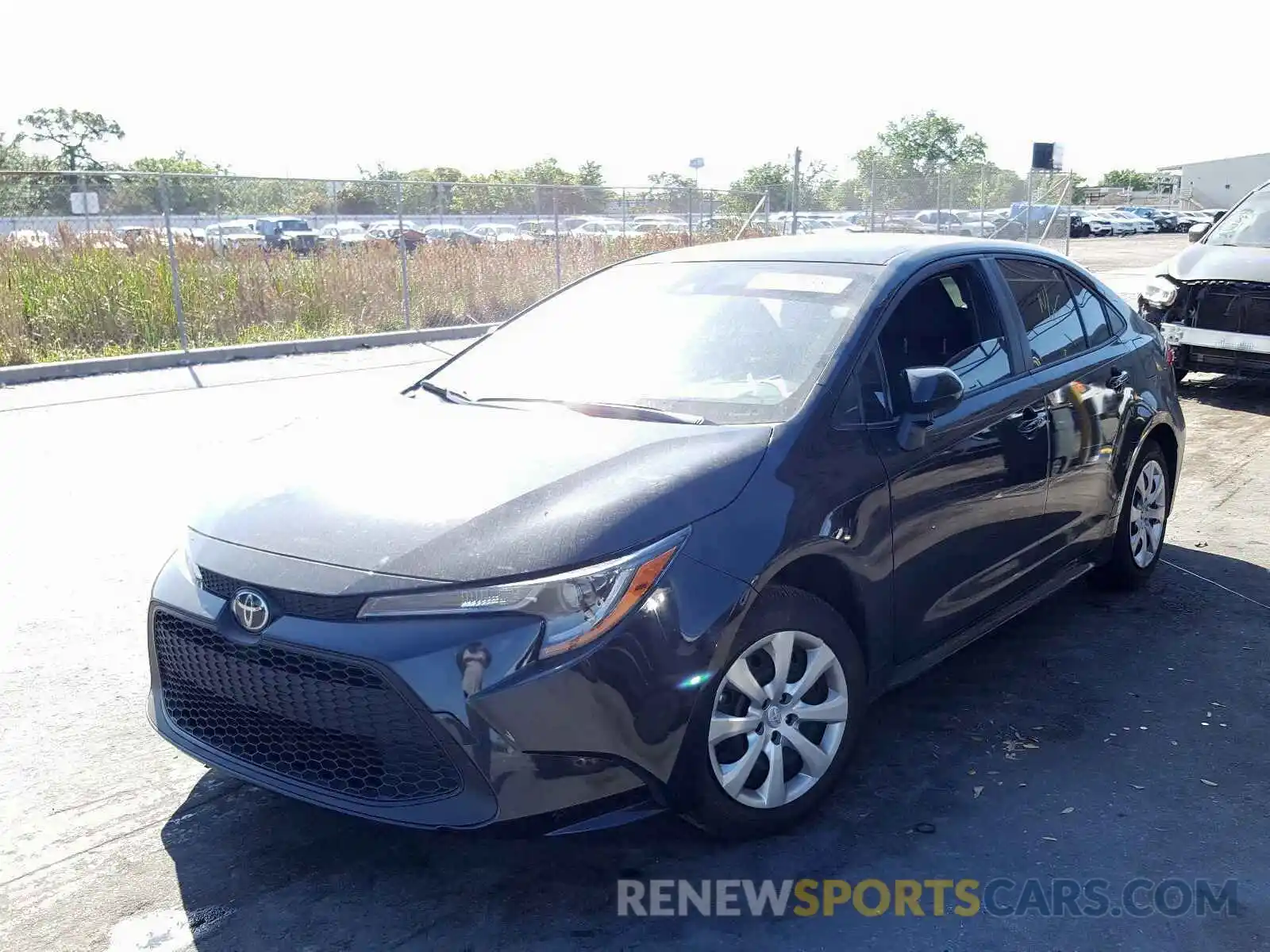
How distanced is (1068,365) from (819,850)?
2.33m

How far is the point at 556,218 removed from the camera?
698 inches

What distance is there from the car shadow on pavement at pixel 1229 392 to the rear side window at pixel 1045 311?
5.48 meters

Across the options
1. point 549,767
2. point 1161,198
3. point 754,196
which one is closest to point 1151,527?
point 549,767

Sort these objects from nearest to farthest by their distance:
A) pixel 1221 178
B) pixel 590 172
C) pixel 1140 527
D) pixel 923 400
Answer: pixel 923 400, pixel 1140 527, pixel 590 172, pixel 1221 178

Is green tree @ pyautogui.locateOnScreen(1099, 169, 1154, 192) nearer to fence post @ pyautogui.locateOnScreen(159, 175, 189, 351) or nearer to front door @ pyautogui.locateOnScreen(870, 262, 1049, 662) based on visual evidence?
fence post @ pyautogui.locateOnScreen(159, 175, 189, 351)

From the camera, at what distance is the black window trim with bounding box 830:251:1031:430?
3.50 meters

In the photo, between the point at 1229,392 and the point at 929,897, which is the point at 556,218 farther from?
the point at 929,897

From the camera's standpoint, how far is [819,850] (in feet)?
10.2

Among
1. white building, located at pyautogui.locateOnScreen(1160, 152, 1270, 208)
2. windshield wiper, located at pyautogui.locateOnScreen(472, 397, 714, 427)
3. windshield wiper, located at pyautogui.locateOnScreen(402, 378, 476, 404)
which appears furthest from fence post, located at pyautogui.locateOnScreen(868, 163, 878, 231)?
white building, located at pyautogui.locateOnScreen(1160, 152, 1270, 208)

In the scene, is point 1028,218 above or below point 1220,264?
above

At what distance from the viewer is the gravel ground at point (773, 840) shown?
110 inches

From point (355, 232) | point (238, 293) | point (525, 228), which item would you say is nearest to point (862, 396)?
point (238, 293)

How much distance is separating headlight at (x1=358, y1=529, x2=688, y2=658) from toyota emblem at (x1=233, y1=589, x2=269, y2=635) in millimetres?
298

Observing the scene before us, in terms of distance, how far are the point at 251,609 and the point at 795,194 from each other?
2098cm
